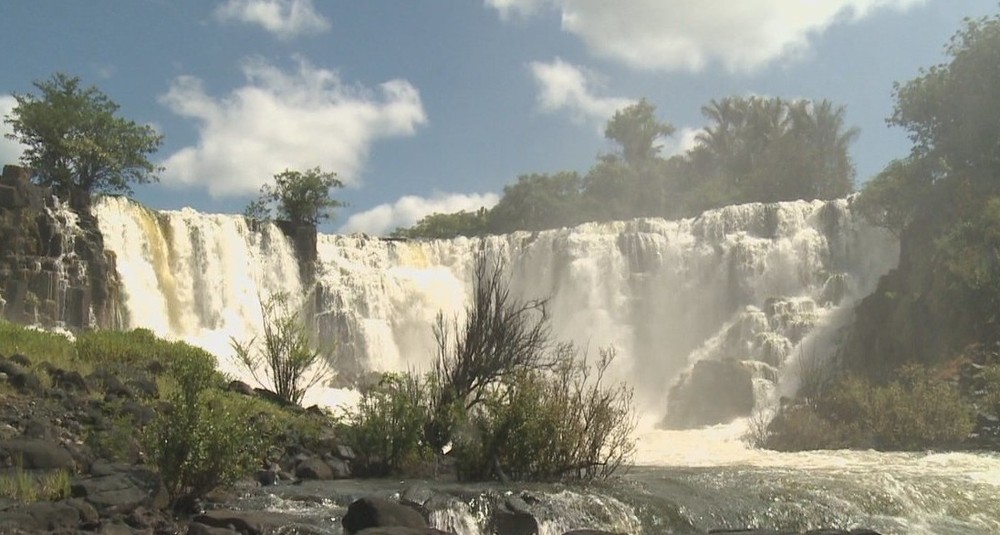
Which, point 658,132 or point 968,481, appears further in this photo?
point 658,132

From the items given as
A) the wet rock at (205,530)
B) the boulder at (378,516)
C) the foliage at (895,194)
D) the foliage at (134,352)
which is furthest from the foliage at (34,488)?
the foliage at (895,194)

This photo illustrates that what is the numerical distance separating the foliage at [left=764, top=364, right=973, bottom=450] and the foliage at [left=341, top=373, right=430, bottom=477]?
47.0ft

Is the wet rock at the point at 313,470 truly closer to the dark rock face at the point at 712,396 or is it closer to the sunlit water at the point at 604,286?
the sunlit water at the point at 604,286

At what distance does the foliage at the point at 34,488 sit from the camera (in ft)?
36.0

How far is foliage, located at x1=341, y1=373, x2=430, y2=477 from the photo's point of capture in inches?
658

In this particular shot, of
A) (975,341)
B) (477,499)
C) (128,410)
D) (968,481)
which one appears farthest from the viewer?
(975,341)

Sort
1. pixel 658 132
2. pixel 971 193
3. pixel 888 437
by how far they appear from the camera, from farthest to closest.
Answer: pixel 658 132 → pixel 971 193 → pixel 888 437

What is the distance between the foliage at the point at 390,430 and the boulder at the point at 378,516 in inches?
207

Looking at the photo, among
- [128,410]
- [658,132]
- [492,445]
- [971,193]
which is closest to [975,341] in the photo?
[971,193]

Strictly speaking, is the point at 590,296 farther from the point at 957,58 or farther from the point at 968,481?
the point at 968,481

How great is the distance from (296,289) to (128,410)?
2762cm

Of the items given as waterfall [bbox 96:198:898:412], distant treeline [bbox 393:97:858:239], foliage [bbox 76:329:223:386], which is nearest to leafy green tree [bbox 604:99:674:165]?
distant treeline [bbox 393:97:858:239]

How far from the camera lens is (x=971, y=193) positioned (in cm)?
3869

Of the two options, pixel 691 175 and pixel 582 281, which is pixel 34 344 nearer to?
pixel 582 281
